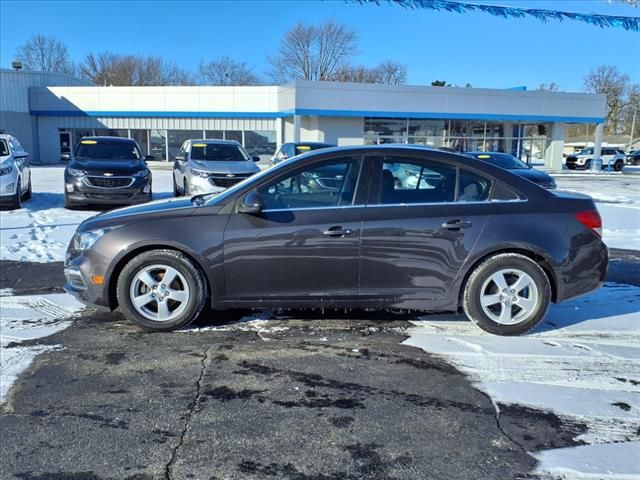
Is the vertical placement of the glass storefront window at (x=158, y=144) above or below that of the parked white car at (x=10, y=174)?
above

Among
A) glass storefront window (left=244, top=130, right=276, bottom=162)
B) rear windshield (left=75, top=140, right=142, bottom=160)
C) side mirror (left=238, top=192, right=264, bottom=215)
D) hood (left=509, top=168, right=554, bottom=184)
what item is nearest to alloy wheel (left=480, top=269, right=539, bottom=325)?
side mirror (left=238, top=192, right=264, bottom=215)

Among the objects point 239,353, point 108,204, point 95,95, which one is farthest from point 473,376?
point 95,95

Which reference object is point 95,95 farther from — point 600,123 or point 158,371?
point 158,371

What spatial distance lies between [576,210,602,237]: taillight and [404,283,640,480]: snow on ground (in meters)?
0.92

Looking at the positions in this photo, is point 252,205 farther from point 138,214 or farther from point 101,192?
point 101,192

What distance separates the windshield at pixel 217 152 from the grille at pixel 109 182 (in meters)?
1.87

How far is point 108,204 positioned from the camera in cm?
1345

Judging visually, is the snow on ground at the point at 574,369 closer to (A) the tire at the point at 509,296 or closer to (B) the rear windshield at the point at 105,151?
(A) the tire at the point at 509,296

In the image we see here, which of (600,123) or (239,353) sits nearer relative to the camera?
(239,353)

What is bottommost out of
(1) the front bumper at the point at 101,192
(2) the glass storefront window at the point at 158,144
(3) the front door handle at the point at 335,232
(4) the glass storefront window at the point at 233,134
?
(1) the front bumper at the point at 101,192

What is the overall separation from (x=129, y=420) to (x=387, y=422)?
1.55 meters

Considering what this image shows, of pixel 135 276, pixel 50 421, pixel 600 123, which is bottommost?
pixel 50 421

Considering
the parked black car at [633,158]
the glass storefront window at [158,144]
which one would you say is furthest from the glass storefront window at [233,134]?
the parked black car at [633,158]

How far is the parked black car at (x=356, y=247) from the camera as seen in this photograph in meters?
4.79
